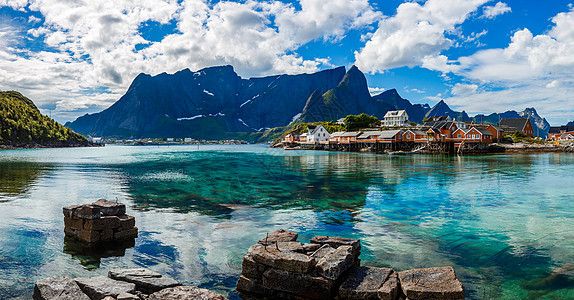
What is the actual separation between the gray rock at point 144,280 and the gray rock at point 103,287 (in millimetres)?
324

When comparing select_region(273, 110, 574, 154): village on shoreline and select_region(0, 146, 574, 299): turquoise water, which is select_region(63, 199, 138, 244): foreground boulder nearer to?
select_region(0, 146, 574, 299): turquoise water

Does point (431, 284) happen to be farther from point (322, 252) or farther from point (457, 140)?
point (457, 140)

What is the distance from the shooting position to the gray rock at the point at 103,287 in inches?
317

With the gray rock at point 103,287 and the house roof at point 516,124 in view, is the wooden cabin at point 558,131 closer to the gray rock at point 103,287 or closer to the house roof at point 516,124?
the house roof at point 516,124

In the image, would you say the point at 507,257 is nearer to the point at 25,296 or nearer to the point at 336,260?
the point at 336,260

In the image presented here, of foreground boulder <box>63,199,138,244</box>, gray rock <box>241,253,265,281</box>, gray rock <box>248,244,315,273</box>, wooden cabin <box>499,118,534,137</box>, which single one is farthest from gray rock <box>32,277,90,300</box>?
wooden cabin <box>499,118,534,137</box>

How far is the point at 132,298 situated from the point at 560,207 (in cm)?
2902

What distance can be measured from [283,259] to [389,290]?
9.78ft

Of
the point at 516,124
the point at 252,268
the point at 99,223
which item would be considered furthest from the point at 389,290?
the point at 516,124

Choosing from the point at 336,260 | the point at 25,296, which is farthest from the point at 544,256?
the point at 25,296

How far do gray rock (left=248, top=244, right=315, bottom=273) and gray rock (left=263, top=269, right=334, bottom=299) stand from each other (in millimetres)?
163

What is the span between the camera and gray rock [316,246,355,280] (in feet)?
28.2

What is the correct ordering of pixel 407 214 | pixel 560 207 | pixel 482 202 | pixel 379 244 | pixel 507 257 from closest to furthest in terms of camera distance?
pixel 507 257
pixel 379 244
pixel 407 214
pixel 560 207
pixel 482 202

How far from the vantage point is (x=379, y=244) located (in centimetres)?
1454
